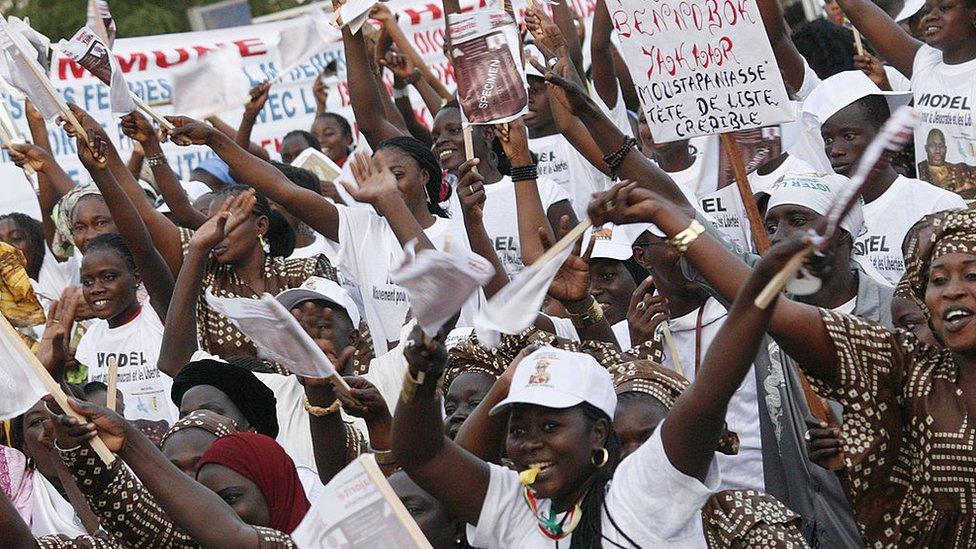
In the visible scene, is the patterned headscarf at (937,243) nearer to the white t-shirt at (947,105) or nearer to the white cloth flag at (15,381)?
the white cloth flag at (15,381)

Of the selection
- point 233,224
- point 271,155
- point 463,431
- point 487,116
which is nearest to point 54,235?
point 271,155

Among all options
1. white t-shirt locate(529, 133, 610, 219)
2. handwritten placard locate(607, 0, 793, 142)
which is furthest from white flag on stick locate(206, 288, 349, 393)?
white t-shirt locate(529, 133, 610, 219)

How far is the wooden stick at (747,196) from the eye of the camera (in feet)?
16.9

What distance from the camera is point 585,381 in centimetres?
429

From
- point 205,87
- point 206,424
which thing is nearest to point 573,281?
point 206,424

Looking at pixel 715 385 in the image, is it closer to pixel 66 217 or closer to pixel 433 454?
pixel 433 454

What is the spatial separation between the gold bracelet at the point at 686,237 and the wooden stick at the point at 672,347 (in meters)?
1.49

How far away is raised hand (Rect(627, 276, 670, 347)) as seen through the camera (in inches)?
231

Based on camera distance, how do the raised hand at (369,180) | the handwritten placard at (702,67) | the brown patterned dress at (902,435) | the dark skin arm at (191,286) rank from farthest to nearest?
the dark skin arm at (191,286) < the handwritten placard at (702,67) < the raised hand at (369,180) < the brown patterned dress at (902,435)

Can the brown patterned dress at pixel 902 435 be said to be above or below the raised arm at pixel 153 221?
above

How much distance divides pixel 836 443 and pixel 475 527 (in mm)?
1022

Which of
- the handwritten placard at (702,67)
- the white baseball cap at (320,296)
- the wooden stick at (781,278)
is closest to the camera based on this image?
the wooden stick at (781,278)

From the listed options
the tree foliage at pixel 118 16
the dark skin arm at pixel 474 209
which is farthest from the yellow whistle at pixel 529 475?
the tree foliage at pixel 118 16

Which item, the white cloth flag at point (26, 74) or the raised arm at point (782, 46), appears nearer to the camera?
the white cloth flag at point (26, 74)
